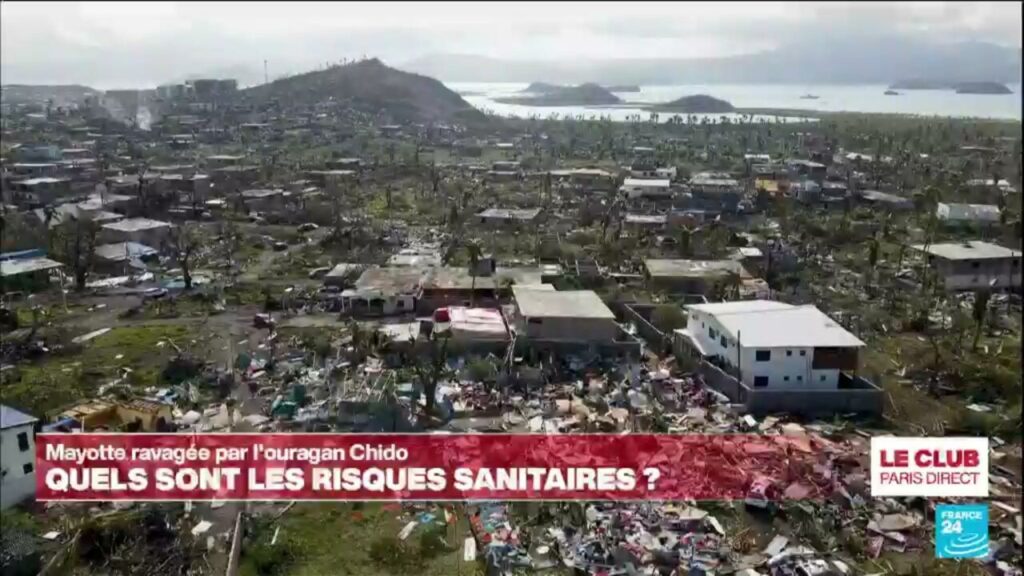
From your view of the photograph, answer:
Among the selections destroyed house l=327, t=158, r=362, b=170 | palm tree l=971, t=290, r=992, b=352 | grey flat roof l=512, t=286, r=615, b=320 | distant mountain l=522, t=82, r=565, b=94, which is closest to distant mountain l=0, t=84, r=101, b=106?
destroyed house l=327, t=158, r=362, b=170

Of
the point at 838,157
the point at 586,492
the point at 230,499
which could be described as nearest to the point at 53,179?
the point at 230,499

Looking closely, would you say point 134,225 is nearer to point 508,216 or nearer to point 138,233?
point 138,233

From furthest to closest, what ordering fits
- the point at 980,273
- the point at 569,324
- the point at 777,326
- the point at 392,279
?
the point at 980,273
the point at 392,279
the point at 569,324
the point at 777,326

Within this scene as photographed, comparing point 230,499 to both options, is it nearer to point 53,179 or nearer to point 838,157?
point 53,179

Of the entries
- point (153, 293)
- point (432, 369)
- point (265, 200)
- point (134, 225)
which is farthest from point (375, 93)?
point (432, 369)

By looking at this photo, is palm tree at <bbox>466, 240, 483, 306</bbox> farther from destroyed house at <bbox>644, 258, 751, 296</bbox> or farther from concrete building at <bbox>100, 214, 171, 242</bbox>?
concrete building at <bbox>100, 214, 171, 242</bbox>

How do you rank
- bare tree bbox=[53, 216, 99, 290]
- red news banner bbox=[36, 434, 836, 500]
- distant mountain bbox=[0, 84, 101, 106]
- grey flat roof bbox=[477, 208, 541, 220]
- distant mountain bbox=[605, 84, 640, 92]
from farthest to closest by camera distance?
distant mountain bbox=[605, 84, 640, 92], distant mountain bbox=[0, 84, 101, 106], grey flat roof bbox=[477, 208, 541, 220], bare tree bbox=[53, 216, 99, 290], red news banner bbox=[36, 434, 836, 500]
